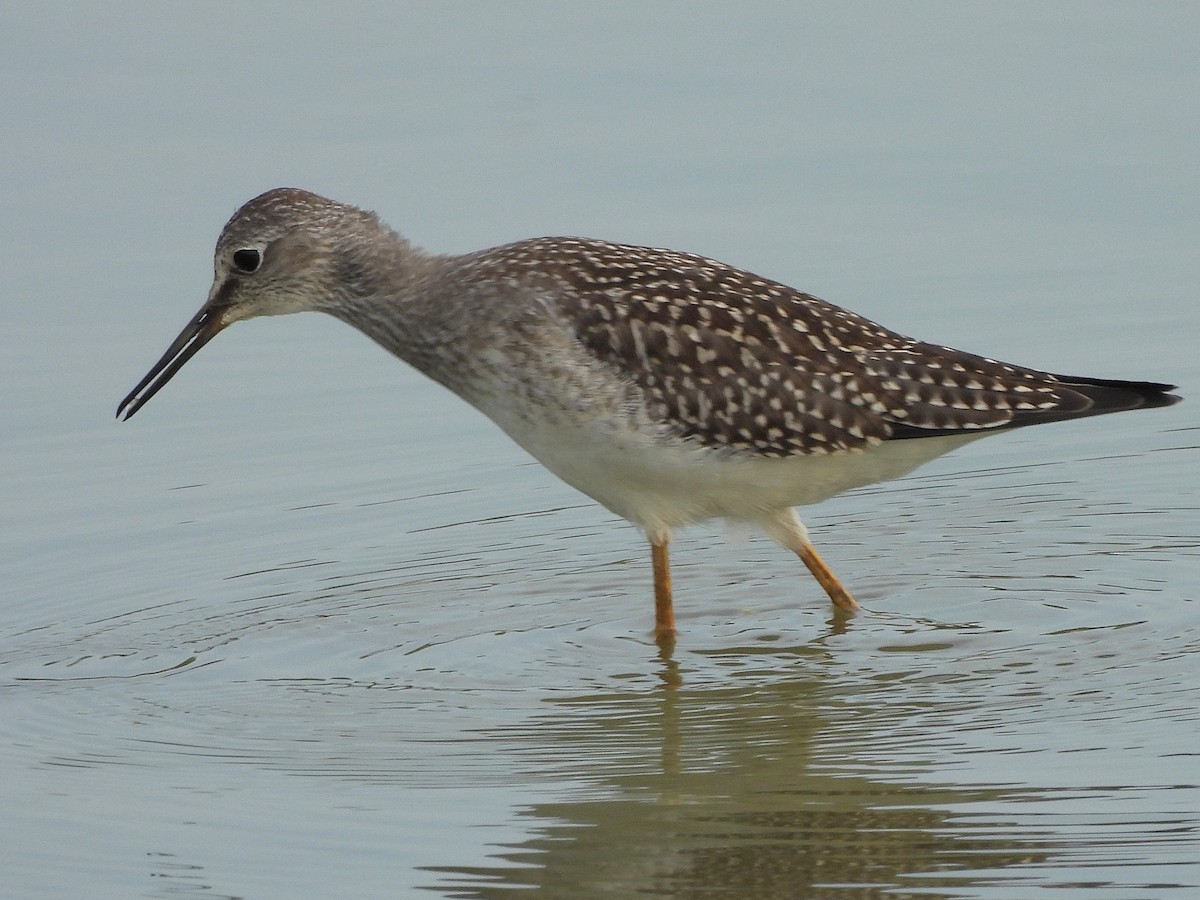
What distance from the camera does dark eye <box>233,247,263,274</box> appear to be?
1233cm

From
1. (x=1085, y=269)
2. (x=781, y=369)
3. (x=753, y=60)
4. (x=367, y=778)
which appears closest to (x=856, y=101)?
(x=753, y=60)

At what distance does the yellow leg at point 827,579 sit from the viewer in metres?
12.6

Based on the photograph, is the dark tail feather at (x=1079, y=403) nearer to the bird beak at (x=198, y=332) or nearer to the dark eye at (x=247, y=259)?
the dark eye at (x=247, y=259)

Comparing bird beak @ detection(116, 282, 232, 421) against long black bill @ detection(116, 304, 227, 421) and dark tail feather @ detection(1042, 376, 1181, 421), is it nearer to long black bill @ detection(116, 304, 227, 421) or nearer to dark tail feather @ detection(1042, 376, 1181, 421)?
long black bill @ detection(116, 304, 227, 421)

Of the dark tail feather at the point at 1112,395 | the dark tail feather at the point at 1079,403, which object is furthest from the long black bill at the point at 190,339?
the dark tail feather at the point at 1112,395

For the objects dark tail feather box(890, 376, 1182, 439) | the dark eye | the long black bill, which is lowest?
dark tail feather box(890, 376, 1182, 439)

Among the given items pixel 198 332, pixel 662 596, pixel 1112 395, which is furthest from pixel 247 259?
pixel 1112 395

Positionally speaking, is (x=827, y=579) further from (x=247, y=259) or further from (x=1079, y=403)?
(x=247, y=259)

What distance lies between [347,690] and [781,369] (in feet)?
9.09

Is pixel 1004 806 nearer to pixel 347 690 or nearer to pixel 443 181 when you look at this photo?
pixel 347 690

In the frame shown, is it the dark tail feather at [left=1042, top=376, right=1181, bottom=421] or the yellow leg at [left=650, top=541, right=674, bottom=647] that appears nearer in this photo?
the dark tail feather at [left=1042, top=376, right=1181, bottom=421]

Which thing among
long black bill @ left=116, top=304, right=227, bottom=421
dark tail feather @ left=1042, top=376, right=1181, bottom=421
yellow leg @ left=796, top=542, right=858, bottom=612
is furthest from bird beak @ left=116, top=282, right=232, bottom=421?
dark tail feather @ left=1042, top=376, right=1181, bottom=421

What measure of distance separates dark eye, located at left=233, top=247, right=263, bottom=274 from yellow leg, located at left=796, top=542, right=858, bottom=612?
11.0ft

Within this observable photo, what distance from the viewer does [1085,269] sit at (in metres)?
16.8
